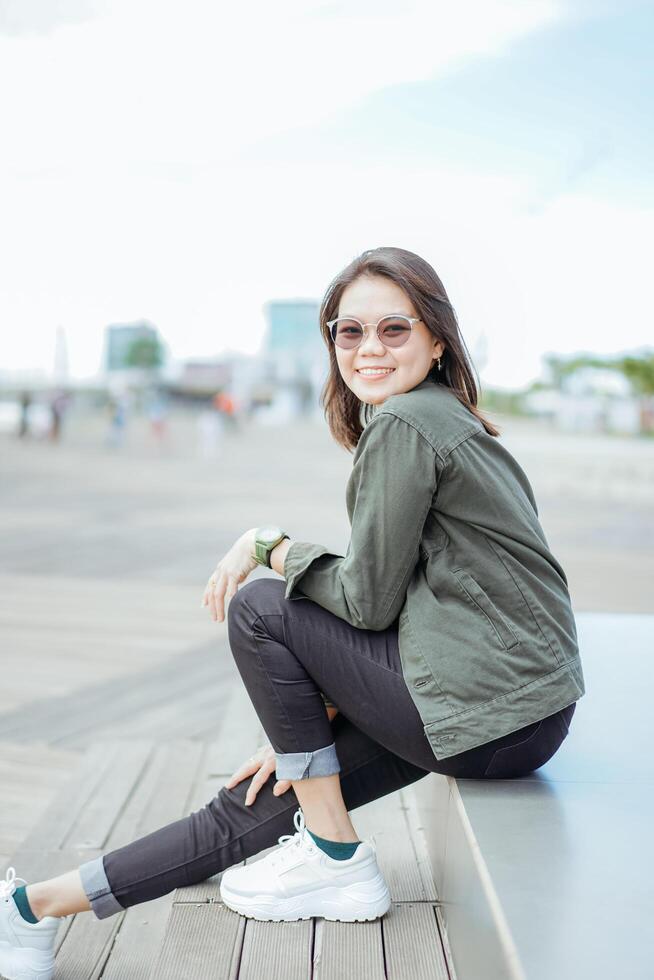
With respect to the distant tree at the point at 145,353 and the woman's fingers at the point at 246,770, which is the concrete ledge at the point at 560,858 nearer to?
the woman's fingers at the point at 246,770

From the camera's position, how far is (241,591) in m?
1.47

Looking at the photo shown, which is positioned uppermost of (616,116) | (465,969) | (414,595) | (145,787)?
(616,116)

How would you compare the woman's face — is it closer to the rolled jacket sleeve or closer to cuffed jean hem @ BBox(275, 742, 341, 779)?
the rolled jacket sleeve

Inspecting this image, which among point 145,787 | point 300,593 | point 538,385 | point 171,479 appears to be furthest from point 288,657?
point 538,385

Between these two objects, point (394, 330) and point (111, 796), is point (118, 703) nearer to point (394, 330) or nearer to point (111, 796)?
point (111, 796)

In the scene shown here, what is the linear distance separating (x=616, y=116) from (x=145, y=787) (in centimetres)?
1454

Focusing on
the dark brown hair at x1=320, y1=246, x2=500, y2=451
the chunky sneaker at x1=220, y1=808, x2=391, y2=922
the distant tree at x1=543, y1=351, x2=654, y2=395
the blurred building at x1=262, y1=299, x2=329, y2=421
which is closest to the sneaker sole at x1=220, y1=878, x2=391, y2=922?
the chunky sneaker at x1=220, y1=808, x2=391, y2=922

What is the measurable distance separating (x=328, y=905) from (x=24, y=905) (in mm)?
472

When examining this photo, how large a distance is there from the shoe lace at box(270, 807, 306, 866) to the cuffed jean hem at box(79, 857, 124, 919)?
256 millimetres

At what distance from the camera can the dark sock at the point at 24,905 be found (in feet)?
4.87

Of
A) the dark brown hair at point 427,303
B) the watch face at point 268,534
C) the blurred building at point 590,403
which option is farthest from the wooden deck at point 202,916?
the blurred building at point 590,403

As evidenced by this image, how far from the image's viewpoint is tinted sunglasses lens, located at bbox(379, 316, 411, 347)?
1.49m

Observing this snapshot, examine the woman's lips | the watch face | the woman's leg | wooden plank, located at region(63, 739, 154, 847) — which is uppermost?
the woman's lips

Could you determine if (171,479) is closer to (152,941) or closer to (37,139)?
(152,941)
